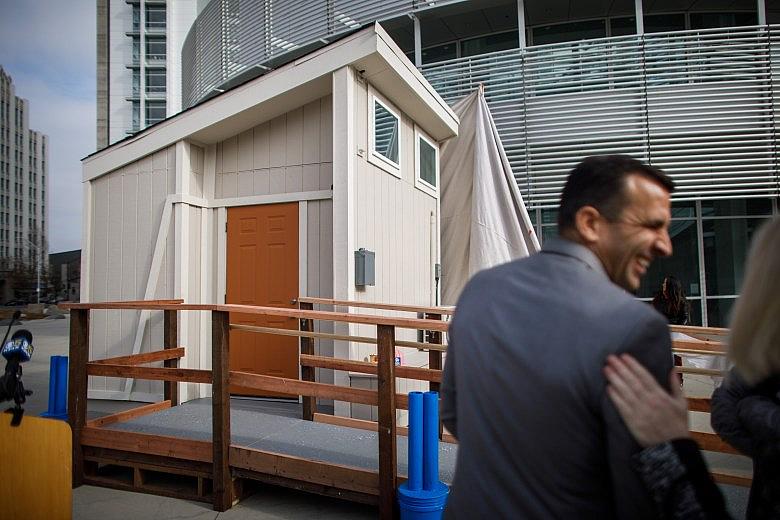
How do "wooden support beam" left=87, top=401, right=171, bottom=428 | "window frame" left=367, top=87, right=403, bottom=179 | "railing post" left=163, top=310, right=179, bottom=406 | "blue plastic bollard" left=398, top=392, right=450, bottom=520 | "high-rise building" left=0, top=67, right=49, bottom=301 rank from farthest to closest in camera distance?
"high-rise building" left=0, top=67, right=49, bottom=301
"window frame" left=367, top=87, right=403, bottom=179
"railing post" left=163, top=310, right=179, bottom=406
"wooden support beam" left=87, top=401, right=171, bottom=428
"blue plastic bollard" left=398, top=392, right=450, bottom=520

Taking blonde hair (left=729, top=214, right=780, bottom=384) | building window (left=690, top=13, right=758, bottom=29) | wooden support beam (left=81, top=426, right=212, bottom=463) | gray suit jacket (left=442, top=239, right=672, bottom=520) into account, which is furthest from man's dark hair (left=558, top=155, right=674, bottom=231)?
building window (left=690, top=13, right=758, bottom=29)

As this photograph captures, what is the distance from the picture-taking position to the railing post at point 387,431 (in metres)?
3.18

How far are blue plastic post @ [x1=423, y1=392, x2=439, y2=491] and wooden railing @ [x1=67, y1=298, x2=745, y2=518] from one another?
26 centimetres

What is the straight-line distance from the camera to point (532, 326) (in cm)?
102

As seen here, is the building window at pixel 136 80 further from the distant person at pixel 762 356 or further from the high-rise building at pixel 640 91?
the distant person at pixel 762 356

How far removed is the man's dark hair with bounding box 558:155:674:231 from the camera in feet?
3.81

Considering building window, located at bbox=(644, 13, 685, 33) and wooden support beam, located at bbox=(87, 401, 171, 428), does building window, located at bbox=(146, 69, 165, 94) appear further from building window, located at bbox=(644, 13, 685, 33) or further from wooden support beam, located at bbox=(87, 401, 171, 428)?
wooden support beam, located at bbox=(87, 401, 171, 428)

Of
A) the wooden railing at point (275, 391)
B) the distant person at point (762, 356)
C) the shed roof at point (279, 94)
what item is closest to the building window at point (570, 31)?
the shed roof at point (279, 94)

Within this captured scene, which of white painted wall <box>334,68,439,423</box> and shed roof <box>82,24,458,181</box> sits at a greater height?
shed roof <box>82,24,458,181</box>

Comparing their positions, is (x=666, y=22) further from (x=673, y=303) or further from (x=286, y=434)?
(x=286, y=434)

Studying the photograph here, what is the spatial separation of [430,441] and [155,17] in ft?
168

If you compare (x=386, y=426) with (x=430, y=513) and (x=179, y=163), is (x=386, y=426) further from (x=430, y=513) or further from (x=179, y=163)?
(x=179, y=163)

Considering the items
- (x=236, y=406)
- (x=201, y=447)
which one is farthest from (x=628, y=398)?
(x=236, y=406)

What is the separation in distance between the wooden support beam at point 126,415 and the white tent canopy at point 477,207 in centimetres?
486
